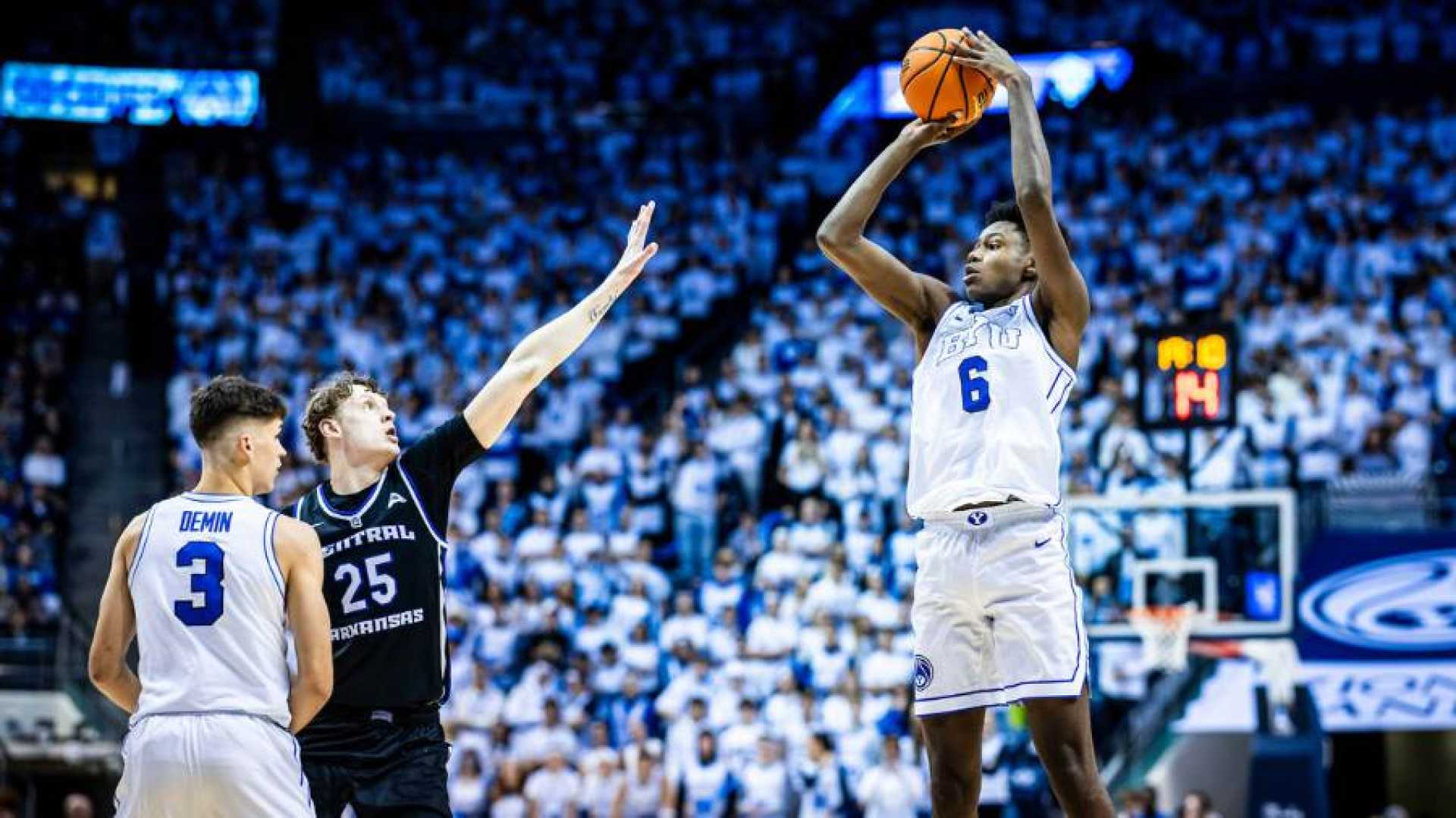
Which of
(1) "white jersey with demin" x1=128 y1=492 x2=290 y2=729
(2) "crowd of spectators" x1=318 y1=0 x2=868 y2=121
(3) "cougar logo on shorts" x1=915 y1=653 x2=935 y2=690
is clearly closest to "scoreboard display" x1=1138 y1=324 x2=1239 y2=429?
(3) "cougar logo on shorts" x1=915 y1=653 x2=935 y2=690

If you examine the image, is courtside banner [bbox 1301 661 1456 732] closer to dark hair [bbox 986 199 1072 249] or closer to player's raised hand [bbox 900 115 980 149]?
dark hair [bbox 986 199 1072 249]

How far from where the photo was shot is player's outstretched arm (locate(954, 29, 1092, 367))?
6078 millimetres

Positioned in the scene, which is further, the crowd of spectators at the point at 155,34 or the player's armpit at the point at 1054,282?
the crowd of spectators at the point at 155,34

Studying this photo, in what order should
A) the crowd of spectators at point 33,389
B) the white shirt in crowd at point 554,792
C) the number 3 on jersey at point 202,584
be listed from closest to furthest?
the number 3 on jersey at point 202,584, the white shirt in crowd at point 554,792, the crowd of spectators at point 33,389

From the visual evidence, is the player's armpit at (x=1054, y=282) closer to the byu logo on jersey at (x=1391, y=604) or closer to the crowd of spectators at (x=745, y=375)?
the crowd of spectators at (x=745, y=375)

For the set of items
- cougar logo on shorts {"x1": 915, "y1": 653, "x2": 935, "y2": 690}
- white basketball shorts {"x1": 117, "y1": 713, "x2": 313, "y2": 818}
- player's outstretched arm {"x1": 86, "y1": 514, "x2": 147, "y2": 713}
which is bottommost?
white basketball shorts {"x1": 117, "y1": 713, "x2": 313, "y2": 818}

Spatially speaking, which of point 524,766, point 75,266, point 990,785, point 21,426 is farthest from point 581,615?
point 75,266

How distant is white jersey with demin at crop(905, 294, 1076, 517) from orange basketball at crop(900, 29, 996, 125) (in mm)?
732

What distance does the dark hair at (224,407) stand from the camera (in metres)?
5.76

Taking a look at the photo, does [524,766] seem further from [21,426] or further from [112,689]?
[112,689]

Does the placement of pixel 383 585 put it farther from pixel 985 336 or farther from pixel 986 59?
pixel 986 59

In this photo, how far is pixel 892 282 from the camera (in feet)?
21.6

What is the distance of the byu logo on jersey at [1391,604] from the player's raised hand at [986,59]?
33.1ft

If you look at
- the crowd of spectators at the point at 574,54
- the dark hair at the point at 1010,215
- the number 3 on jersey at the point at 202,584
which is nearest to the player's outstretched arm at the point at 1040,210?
the dark hair at the point at 1010,215
